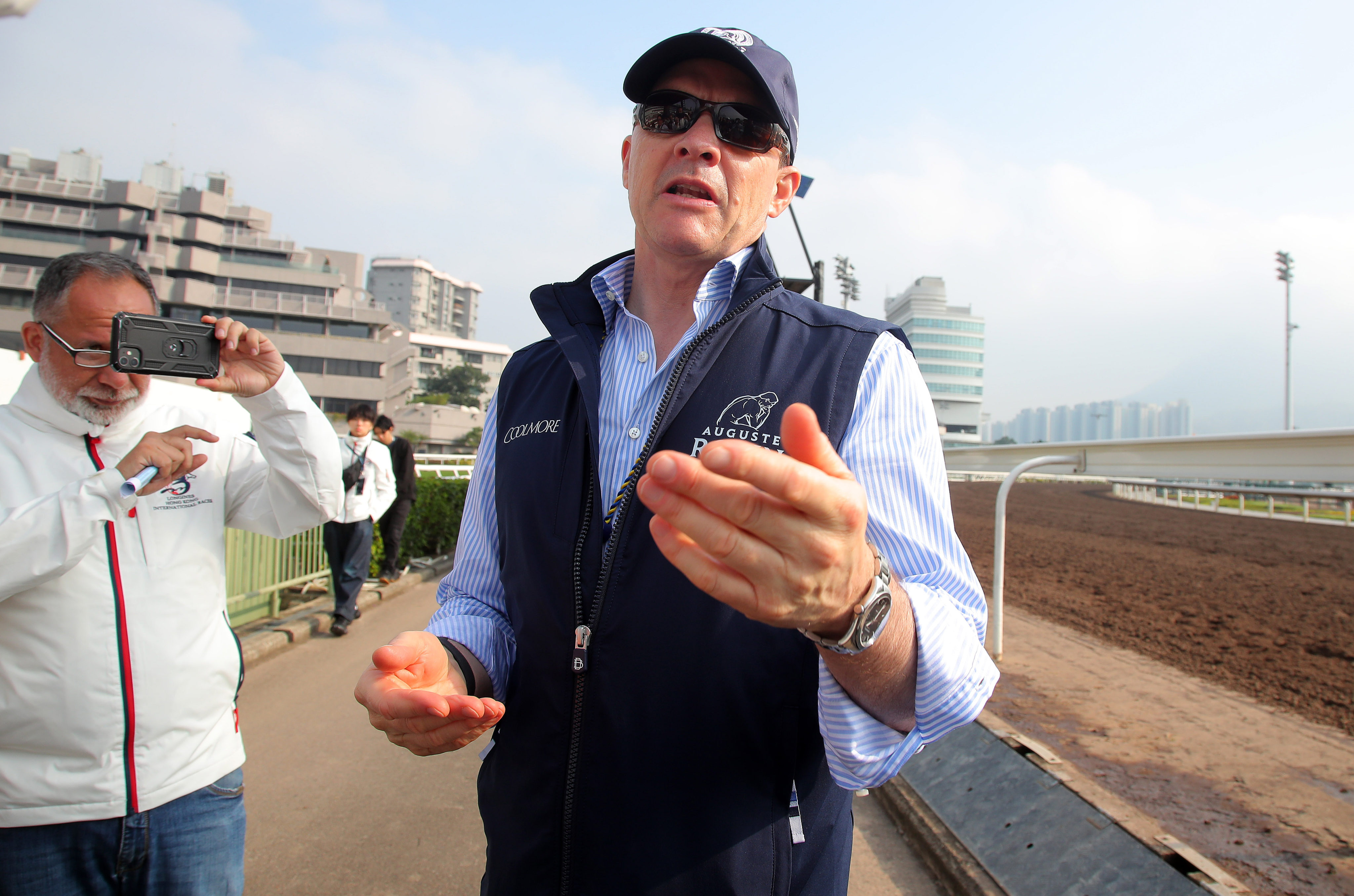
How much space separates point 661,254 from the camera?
174 cm

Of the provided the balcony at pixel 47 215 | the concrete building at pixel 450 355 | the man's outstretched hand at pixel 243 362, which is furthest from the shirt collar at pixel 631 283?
the concrete building at pixel 450 355

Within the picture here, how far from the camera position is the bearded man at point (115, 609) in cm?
192

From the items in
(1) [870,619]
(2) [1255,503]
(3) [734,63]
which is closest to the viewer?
(1) [870,619]

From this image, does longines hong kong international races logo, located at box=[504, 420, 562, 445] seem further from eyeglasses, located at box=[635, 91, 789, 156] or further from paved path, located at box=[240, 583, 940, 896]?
paved path, located at box=[240, 583, 940, 896]

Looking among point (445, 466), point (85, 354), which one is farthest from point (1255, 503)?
point (85, 354)

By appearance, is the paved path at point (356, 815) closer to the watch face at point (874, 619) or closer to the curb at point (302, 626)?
the curb at point (302, 626)

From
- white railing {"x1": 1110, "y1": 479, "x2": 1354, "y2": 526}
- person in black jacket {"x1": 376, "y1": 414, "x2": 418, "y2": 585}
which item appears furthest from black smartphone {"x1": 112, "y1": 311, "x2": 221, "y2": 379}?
white railing {"x1": 1110, "y1": 479, "x2": 1354, "y2": 526}

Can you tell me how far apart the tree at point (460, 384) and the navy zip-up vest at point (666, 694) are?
10386 centimetres

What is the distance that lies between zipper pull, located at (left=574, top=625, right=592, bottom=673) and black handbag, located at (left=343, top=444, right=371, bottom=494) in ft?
22.0

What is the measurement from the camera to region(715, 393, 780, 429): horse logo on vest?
142cm

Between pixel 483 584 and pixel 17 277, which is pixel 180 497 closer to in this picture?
pixel 483 584

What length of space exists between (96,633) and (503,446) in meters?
1.35

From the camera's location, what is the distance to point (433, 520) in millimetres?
11805

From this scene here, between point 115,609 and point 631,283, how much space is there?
5.71ft
